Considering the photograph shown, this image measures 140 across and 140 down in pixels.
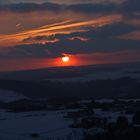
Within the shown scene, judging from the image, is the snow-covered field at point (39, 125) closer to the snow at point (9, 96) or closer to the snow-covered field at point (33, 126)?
the snow-covered field at point (33, 126)

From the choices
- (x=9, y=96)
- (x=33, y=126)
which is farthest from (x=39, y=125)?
(x=9, y=96)

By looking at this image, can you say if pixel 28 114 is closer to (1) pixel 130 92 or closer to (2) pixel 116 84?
(1) pixel 130 92

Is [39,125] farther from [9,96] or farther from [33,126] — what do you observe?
[9,96]

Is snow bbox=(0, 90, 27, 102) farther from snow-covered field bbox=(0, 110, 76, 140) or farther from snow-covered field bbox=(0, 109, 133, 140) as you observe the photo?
snow-covered field bbox=(0, 110, 76, 140)

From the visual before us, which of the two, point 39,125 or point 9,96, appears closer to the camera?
point 39,125

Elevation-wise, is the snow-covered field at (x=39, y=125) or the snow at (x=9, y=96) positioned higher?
the snow at (x=9, y=96)

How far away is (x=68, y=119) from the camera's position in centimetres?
2211

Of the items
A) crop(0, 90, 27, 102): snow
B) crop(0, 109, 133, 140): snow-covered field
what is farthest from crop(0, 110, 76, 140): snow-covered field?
crop(0, 90, 27, 102): snow

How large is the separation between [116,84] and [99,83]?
206 centimetres

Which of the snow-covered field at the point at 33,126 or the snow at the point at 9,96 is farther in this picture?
the snow at the point at 9,96

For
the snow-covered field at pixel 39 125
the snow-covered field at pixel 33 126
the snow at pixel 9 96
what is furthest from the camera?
the snow at pixel 9 96

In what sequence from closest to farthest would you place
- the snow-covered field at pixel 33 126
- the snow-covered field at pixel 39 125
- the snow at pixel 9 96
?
the snow-covered field at pixel 39 125
the snow-covered field at pixel 33 126
the snow at pixel 9 96

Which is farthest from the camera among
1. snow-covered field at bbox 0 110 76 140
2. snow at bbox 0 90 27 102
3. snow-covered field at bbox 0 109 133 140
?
snow at bbox 0 90 27 102

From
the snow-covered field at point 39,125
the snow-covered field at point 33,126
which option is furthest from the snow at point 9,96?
the snow-covered field at point 33,126
